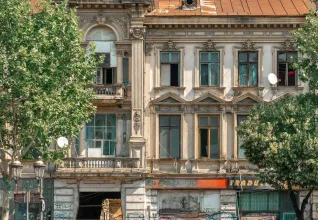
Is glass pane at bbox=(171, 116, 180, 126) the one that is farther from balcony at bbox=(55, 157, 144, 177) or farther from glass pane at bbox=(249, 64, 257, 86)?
glass pane at bbox=(249, 64, 257, 86)

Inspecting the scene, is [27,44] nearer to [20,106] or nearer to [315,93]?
[20,106]

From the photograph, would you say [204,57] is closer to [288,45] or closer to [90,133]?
[288,45]

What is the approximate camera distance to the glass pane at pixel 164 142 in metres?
65.8

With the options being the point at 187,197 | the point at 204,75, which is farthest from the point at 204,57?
the point at 187,197

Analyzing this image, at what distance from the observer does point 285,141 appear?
56375mm

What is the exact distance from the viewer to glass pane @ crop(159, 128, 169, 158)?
216ft

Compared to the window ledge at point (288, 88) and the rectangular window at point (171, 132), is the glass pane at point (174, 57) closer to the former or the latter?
the rectangular window at point (171, 132)

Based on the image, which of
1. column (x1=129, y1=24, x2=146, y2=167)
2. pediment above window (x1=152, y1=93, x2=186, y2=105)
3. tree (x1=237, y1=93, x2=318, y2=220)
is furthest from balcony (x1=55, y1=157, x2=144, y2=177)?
tree (x1=237, y1=93, x2=318, y2=220)

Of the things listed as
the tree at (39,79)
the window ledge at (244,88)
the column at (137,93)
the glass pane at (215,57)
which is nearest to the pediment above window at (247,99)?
the window ledge at (244,88)

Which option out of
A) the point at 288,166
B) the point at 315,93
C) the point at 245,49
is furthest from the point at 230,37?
the point at 288,166

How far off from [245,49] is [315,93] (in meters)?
6.92

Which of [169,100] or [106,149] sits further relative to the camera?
[106,149]

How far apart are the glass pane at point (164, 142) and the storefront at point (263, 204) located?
169 inches

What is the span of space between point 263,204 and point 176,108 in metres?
6.95
